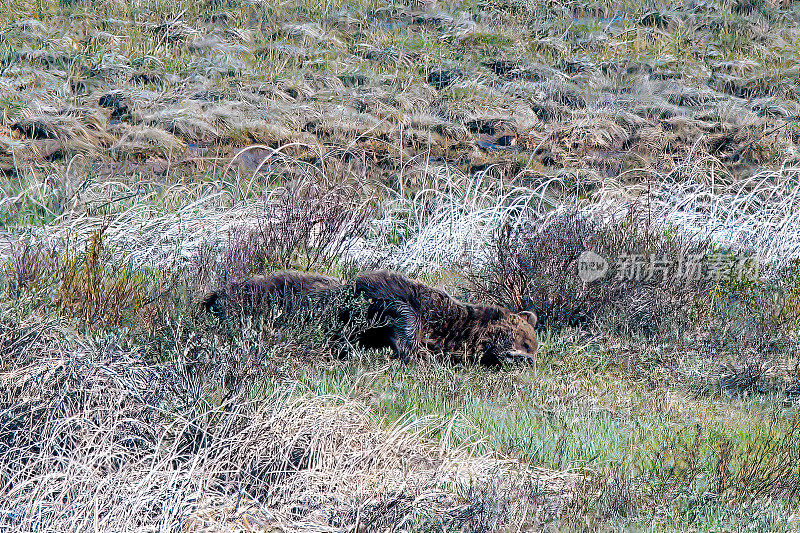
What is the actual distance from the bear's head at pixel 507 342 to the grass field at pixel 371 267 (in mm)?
124

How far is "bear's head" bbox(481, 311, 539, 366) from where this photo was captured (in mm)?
4676

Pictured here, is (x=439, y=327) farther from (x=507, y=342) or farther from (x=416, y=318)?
(x=507, y=342)

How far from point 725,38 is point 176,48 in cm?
1013

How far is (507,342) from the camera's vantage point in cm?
468

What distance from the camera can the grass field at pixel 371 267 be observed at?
3182 millimetres

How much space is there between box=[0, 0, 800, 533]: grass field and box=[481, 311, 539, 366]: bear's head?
12 cm

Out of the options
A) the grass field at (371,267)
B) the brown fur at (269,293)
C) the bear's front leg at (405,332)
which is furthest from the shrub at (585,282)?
the brown fur at (269,293)

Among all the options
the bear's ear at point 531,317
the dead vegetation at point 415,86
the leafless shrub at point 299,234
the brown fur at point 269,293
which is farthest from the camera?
the dead vegetation at point 415,86

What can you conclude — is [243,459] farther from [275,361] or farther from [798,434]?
[798,434]

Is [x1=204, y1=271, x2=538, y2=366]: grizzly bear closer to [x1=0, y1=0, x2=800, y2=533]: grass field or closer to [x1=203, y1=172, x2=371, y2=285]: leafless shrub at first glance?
[x1=0, y1=0, x2=800, y2=533]: grass field

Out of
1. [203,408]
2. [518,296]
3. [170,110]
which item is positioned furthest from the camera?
[170,110]

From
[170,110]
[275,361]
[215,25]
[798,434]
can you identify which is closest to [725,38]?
[215,25]

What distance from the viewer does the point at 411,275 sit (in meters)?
6.37

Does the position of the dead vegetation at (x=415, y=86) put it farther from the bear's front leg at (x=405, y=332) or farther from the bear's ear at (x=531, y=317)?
the bear's front leg at (x=405, y=332)
